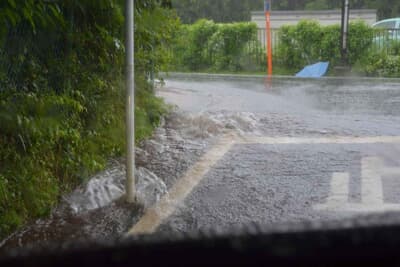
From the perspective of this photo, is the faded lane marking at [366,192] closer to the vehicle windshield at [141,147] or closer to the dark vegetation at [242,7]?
the vehicle windshield at [141,147]

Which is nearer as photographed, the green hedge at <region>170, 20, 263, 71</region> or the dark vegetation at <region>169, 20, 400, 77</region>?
the dark vegetation at <region>169, 20, 400, 77</region>

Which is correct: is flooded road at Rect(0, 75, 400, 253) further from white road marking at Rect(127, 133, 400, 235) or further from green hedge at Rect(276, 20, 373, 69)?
green hedge at Rect(276, 20, 373, 69)

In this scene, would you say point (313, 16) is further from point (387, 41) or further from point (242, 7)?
point (387, 41)

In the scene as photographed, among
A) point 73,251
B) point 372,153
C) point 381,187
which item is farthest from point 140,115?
point 73,251

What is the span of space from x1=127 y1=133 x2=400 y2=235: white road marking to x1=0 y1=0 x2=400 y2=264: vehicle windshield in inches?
0.7

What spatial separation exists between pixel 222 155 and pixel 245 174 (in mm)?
951

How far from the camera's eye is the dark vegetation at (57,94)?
5094mm

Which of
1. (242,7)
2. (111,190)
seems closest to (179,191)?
(111,190)

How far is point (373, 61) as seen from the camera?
733 inches

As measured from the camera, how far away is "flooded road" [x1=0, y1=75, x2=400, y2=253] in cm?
530

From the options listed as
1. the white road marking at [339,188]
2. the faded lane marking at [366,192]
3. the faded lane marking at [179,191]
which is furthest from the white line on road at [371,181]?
the faded lane marking at [179,191]

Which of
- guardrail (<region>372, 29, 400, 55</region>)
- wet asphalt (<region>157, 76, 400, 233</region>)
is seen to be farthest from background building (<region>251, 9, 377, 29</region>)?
wet asphalt (<region>157, 76, 400, 233</region>)

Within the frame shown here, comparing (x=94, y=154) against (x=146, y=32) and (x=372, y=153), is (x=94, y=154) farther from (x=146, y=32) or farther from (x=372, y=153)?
(x=372, y=153)

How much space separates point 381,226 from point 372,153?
5.92 meters
